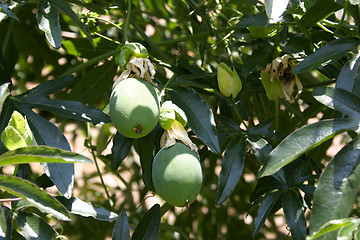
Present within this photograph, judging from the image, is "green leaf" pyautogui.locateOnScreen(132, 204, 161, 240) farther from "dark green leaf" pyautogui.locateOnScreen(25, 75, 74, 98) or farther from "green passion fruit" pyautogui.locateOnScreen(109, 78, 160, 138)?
"dark green leaf" pyautogui.locateOnScreen(25, 75, 74, 98)

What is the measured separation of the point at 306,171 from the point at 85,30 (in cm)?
50

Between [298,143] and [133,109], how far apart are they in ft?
0.78

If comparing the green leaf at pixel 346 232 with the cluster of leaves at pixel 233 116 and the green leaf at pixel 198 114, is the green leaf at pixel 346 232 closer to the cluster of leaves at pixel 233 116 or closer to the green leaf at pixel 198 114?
the cluster of leaves at pixel 233 116

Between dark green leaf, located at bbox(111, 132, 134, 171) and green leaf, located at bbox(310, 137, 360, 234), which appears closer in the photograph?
green leaf, located at bbox(310, 137, 360, 234)

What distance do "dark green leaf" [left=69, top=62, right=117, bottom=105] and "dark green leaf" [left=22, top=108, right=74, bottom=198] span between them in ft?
0.96

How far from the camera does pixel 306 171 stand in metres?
1.10

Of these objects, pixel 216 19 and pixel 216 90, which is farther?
pixel 216 19

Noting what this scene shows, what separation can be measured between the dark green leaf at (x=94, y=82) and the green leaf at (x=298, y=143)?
62 cm

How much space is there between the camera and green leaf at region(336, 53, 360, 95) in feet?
2.73

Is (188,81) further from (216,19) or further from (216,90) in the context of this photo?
(216,19)

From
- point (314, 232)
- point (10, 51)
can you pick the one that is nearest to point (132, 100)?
point (314, 232)


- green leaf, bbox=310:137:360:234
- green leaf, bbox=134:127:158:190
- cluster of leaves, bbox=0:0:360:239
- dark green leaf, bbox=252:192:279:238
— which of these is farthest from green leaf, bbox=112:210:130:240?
green leaf, bbox=310:137:360:234

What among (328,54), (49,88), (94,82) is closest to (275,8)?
(328,54)

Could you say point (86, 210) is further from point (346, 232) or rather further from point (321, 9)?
point (321, 9)
